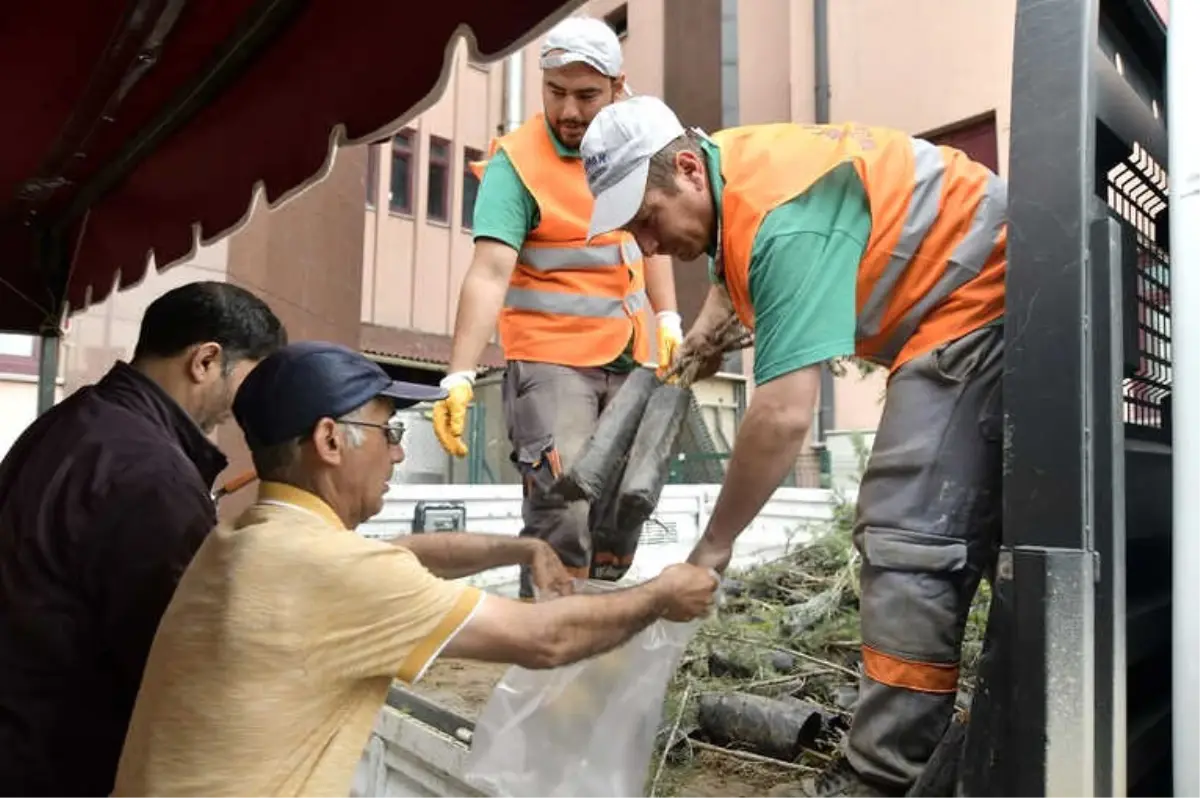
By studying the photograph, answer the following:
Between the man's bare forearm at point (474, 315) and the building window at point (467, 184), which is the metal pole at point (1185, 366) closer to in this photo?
the man's bare forearm at point (474, 315)

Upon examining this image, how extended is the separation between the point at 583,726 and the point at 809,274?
3.45ft

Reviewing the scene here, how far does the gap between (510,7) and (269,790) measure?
4.82 ft

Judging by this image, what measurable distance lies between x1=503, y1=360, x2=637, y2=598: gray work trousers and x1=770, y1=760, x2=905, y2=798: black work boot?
35.1 inches

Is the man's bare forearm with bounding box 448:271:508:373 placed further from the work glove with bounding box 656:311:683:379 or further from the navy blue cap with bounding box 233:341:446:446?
the navy blue cap with bounding box 233:341:446:446

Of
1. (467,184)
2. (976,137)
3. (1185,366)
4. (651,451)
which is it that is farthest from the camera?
(467,184)

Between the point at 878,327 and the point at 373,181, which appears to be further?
the point at 373,181

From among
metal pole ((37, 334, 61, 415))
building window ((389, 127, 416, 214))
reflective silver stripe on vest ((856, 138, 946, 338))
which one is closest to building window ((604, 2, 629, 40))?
building window ((389, 127, 416, 214))

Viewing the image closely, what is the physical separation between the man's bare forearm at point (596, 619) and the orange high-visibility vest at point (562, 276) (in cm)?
115

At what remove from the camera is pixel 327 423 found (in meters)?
1.54

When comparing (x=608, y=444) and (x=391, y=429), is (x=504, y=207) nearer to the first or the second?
(x=608, y=444)

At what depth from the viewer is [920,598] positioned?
1601 mm

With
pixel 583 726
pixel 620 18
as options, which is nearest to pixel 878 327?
pixel 583 726

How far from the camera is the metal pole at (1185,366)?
1291 millimetres

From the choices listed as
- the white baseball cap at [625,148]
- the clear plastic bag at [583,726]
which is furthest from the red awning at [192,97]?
the clear plastic bag at [583,726]
